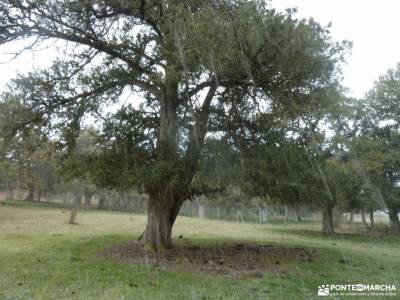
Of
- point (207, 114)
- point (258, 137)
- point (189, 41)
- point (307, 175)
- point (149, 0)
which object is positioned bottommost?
point (307, 175)

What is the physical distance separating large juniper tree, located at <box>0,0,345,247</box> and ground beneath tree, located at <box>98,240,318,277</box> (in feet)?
2.76

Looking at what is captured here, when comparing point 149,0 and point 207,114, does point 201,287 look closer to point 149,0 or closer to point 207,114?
point 207,114

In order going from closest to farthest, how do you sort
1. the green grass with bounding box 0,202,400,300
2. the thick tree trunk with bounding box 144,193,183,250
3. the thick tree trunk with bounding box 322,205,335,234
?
the green grass with bounding box 0,202,400,300 → the thick tree trunk with bounding box 144,193,183,250 → the thick tree trunk with bounding box 322,205,335,234

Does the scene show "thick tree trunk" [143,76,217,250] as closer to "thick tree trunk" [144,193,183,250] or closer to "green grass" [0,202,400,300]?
"thick tree trunk" [144,193,183,250]

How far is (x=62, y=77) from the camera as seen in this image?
33.8ft

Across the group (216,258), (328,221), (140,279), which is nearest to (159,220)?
(216,258)

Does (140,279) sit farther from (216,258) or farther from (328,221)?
(328,221)

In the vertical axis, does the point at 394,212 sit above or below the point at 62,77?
below

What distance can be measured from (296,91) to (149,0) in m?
4.17

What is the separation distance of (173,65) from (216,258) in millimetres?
4814

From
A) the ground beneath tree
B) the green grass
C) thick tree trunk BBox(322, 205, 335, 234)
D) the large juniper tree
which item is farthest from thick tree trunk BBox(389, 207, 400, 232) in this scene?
the large juniper tree

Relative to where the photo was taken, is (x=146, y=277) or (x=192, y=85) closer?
(x=146, y=277)

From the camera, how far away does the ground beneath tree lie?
7.89m

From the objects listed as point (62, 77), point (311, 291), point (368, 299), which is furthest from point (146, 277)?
point (62, 77)
